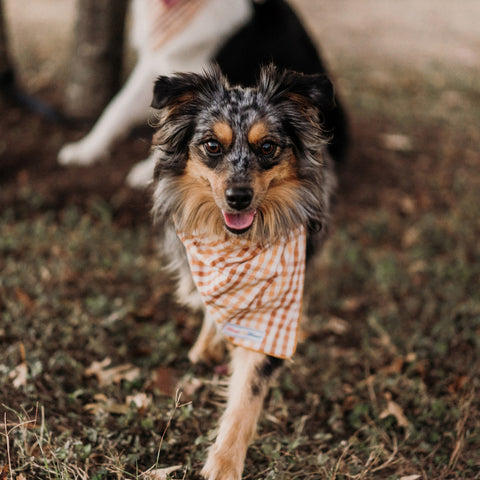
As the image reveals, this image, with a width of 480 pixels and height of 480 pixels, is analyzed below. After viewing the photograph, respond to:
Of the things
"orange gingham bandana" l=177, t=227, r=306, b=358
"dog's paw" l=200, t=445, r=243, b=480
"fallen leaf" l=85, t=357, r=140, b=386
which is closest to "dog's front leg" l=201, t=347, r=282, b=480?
"dog's paw" l=200, t=445, r=243, b=480

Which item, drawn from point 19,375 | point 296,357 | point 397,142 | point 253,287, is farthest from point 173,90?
point 397,142

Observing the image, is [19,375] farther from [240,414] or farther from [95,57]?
[95,57]

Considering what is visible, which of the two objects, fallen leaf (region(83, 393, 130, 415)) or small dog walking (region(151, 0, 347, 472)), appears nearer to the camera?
small dog walking (region(151, 0, 347, 472))

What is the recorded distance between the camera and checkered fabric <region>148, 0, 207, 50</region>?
3832 millimetres

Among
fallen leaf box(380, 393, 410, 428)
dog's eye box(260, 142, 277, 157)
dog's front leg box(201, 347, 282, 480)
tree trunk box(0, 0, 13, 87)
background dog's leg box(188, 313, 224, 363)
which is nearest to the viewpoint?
dog's front leg box(201, 347, 282, 480)

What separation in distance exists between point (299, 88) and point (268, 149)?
335 millimetres

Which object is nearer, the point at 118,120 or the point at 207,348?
the point at 207,348

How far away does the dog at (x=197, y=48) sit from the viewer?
3.93m

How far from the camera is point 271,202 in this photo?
2.60m

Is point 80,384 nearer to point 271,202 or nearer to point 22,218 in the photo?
point 271,202

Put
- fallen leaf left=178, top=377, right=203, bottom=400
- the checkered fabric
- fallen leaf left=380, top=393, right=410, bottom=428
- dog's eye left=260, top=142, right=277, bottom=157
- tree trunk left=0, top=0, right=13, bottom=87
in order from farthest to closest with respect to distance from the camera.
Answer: tree trunk left=0, top=0, right=13, bottom=87 → the checkered fabric → fallen leaf left=178, top=377, right=203, bottom=400 → fallen leaf left=380, top=393, right=410, bottom=428 → dog's eye left=260, top=142, right=277, bottom=157

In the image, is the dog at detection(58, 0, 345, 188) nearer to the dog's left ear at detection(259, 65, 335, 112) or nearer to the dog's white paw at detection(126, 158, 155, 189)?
the dog's white paw at detection(126, 158, 155, 189)

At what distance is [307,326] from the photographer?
354 cm

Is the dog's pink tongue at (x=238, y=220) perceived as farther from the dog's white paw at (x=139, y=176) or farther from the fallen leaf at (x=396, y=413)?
the dog's white paw at (x=139, y=176)
